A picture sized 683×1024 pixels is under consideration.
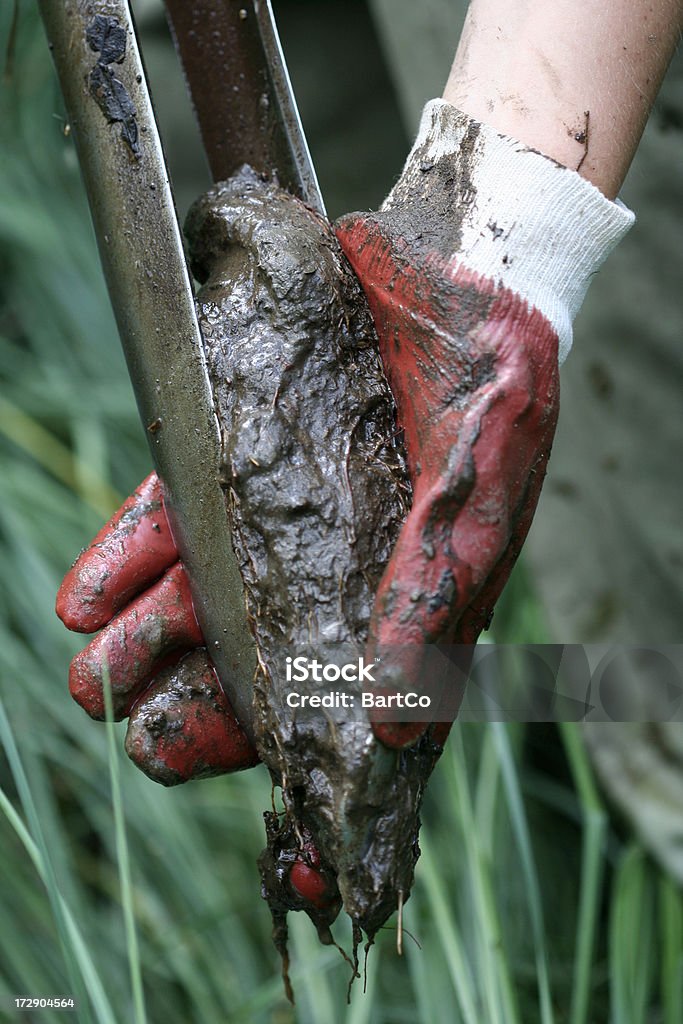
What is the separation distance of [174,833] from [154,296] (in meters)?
0.82

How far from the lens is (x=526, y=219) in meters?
0.66

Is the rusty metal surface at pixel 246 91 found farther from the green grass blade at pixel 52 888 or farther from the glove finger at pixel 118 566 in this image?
the green grass blade at pixel 52 888

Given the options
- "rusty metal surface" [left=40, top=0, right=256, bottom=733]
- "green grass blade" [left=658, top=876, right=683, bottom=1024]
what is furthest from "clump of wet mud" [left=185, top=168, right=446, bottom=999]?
"green grass blade" [left=658, top=876, right=683, bottom=1024]

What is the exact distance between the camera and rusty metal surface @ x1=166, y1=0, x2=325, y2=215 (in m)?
0.90

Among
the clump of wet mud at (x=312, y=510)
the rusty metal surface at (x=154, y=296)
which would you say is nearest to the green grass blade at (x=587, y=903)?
the clump of wet mud at (x=312, y=510)

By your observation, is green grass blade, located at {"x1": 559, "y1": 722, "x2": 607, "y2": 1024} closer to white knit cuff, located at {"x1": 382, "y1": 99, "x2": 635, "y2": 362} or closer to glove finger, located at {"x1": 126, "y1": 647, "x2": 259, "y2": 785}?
glove finger, located at {"x1": 126, "y1": 647, "x2": 259, "y2": 785}

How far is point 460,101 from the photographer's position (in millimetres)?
709

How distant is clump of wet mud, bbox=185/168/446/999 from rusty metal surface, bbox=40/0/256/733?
0.08 feet

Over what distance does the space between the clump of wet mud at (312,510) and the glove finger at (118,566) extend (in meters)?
0.12

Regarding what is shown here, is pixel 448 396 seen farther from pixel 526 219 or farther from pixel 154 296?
pixel 154 296

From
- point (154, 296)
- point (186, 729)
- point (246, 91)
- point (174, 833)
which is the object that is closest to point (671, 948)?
point (174, 833)

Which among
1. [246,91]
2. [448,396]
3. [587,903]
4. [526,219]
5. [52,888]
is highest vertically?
[246,91]

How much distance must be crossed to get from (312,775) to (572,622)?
0.87 m

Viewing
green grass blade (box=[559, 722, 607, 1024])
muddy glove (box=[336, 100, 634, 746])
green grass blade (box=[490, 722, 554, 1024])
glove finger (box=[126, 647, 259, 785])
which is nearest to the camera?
muddy glove (box=[336, 100, 634, 746])
